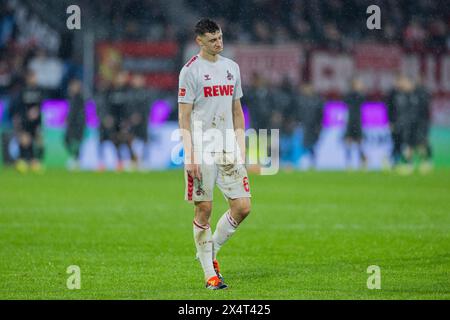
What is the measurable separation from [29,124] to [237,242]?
540 inches

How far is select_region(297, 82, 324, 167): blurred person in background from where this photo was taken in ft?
86.5

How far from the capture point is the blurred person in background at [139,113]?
25656 mm

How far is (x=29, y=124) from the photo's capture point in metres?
24.7

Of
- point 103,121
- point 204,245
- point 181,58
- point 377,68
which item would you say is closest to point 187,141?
point 204,245

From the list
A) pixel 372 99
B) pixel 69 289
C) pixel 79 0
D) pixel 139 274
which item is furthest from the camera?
pixel 79 0

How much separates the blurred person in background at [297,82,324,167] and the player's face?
17589 mm

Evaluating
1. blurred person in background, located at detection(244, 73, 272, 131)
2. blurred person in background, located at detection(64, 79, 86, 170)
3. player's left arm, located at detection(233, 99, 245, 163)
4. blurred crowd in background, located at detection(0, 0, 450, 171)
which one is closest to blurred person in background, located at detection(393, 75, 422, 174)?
blurred crowd in background, located at detection(0, 0, 450, 171)

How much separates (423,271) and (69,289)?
3.40m

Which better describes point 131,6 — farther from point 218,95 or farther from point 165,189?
point 218,95

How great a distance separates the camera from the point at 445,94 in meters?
29.3

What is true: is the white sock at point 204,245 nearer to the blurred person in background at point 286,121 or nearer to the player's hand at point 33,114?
the player's hand at point 33,114

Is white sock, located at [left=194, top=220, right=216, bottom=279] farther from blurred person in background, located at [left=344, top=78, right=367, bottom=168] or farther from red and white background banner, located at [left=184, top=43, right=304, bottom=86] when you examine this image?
red and white background banner, located at [left=184, top=43, right=304, bottom=86]

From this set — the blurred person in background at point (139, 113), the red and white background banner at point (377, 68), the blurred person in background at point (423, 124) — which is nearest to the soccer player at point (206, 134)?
the blurred person in background at point (139, 113)
